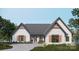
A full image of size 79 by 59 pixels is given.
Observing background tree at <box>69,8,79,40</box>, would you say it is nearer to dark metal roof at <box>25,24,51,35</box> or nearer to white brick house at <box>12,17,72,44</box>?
white brick house at <box>12,17,72,44</box>

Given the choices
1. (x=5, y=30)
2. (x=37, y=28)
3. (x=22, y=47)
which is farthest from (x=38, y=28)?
(x=5, y=30)

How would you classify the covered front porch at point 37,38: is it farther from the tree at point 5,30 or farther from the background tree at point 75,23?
the background tree at point 75,23

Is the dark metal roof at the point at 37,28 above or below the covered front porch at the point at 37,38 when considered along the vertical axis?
above

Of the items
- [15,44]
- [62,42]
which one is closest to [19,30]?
[15,44]

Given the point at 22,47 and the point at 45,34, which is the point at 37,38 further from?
the point at 22,47

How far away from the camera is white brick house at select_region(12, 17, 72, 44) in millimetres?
6430

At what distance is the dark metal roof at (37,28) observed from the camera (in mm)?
6428

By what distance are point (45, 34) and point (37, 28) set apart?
0.19m

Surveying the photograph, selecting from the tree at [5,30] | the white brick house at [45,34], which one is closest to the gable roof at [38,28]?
the white brick house at [45,34]

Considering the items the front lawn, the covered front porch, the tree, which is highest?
the tree

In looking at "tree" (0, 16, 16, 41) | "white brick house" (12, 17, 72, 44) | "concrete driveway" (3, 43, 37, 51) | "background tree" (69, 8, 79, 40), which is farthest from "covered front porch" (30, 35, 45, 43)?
"background tree" (69, 8, 79, 40)

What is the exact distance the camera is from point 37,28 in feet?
21.2
